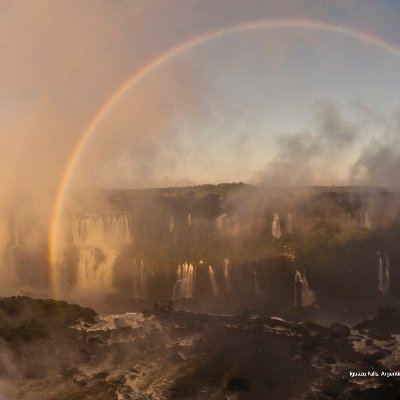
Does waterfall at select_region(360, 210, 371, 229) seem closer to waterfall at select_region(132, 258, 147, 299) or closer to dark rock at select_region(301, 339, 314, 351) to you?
waterfall at select_region(132, 258, 147, 299)

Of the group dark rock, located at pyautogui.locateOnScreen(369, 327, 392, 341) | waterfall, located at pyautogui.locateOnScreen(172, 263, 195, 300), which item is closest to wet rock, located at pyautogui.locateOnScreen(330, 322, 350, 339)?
dark rock, located at pyautogui.locateOnScreen(369, 327, 392, 341)

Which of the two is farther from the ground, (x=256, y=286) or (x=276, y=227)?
(x=276, y=227)

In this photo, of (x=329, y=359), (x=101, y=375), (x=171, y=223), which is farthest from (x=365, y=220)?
(x=101, y=375)

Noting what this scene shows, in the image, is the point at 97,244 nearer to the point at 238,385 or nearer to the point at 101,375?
the point at 101,375

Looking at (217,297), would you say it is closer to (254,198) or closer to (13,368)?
(254,198)

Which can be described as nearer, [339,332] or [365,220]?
[339,332]

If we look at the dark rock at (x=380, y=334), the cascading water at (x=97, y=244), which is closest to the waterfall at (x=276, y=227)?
the cascading water at (x=97, y=244)

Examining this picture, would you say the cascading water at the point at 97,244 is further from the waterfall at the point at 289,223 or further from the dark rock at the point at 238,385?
the dark rock at the point at 238,385
